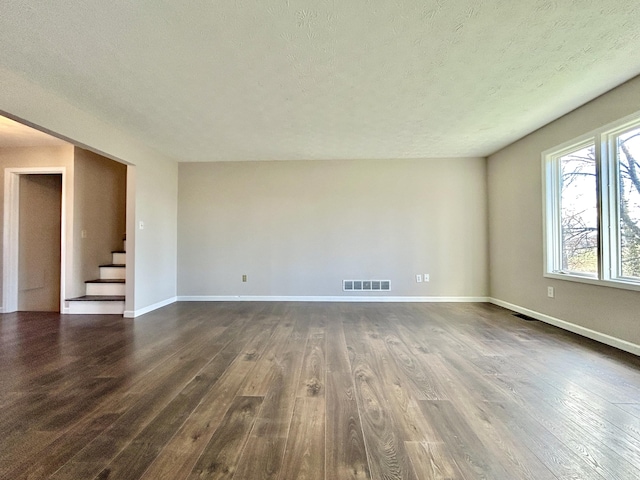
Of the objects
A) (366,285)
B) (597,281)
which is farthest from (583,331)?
(366,285)

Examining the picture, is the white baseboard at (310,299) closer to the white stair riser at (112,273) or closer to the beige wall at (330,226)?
the beige wall at (330,226)

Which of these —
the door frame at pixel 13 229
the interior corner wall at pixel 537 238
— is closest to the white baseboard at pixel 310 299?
the interior corner wall at pixel 537 238

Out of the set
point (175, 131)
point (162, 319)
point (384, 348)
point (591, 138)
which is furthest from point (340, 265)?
point (591, 138)

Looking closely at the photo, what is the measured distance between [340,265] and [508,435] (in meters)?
3.77

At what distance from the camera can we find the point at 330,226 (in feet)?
17.3

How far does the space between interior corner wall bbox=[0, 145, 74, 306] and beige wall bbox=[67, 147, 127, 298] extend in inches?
2.7

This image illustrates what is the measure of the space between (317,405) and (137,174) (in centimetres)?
396

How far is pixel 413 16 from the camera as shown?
1.87 m

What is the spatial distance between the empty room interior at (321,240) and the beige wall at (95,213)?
0.13ft

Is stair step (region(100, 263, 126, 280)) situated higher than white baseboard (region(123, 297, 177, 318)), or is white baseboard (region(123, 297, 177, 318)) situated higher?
stair step (region(100, 263, 126, 280))

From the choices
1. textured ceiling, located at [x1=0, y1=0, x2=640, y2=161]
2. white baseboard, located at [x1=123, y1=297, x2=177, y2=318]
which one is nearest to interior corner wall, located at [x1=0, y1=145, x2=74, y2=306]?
white baseboard, located at [x1=123, y1=297, x2=177, y2=318]

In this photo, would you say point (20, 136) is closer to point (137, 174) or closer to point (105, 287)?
point (137, 174)

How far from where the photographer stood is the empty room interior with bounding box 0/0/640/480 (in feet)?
5.20

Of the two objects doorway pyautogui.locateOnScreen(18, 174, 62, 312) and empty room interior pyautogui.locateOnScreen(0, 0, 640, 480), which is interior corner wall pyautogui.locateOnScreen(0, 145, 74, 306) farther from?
doorway pyautogui.locateOnScreen(18, 174, 62, 312)
